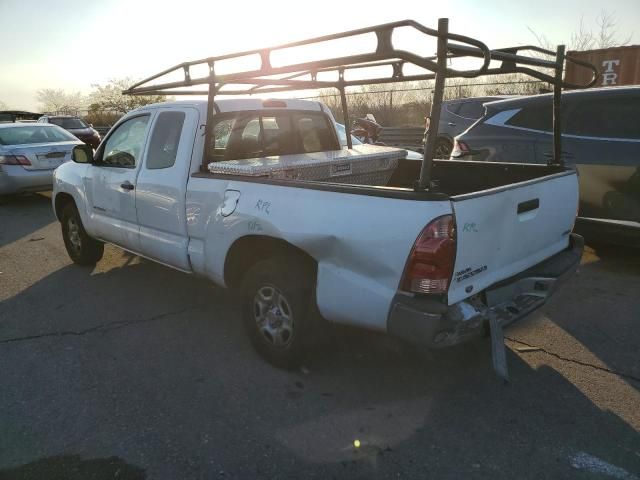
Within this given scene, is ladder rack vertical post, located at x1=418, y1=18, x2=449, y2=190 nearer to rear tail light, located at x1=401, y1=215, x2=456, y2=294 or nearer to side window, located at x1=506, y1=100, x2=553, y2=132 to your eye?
rear tail light, located at x1=401, y1=215, x2=456, y2=294

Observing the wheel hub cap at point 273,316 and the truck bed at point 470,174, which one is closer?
the wheel hub cap at point 273,316

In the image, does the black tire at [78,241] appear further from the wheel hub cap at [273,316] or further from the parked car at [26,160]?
the parked car at [26,160]

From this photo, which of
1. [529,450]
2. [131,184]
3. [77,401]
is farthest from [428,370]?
[131,184]

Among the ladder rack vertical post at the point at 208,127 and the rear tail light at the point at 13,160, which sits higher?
the ladder rack vertical post at the point at 208,127

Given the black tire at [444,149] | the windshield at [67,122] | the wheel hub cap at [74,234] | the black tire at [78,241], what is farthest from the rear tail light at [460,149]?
the windshield at [67,122]

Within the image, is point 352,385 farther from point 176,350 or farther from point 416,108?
point 416,108

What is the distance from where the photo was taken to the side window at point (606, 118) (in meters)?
4.99

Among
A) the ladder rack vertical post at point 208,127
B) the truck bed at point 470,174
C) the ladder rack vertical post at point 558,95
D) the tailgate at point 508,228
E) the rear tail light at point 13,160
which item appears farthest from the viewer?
the rear tail light at point 13,160

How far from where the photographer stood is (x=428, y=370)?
333 cm

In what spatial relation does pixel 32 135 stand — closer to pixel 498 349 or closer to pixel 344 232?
pixel 344 232

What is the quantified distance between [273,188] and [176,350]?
152 centimetres

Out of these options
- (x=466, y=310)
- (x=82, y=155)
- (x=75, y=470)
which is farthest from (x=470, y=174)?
(x=82, y=155)

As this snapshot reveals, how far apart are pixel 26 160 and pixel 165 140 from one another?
6714 millimetres

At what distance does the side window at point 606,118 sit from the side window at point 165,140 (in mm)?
4184
